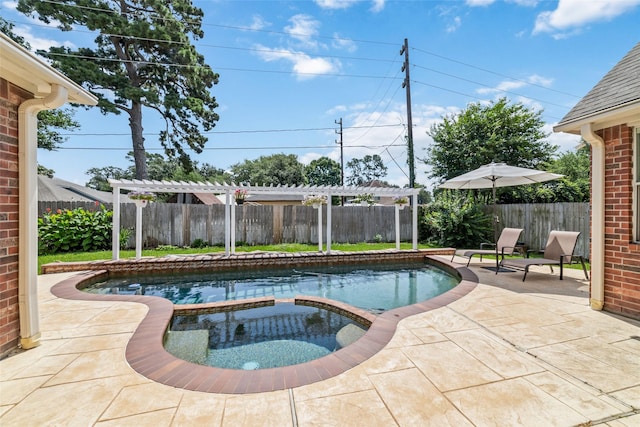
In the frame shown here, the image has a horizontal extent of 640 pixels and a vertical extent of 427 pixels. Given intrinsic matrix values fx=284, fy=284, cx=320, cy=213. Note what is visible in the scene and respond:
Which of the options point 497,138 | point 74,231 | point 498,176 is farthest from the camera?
point 497,138

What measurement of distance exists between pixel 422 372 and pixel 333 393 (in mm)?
787

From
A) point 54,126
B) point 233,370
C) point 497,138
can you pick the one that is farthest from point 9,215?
point 54,126

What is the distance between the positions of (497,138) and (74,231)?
1711 cm

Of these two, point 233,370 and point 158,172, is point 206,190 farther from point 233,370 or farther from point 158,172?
point 158,172

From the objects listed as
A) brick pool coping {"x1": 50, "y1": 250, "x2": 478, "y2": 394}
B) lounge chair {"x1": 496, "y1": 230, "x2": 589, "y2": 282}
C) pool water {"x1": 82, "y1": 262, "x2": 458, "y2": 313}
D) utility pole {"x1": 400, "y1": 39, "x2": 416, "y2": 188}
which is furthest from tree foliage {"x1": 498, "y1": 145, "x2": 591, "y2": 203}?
brick pool coping {"x1": 50, "y1": 250, "x2": 478, "y2": 394}

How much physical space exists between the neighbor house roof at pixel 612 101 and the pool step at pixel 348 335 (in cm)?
384

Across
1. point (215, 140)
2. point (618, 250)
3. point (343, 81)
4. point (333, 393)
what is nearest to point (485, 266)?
point (618, 250)

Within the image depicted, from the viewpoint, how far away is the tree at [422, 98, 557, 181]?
13274 mm

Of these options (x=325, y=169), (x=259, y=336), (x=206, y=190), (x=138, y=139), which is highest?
(x=325, y=169)

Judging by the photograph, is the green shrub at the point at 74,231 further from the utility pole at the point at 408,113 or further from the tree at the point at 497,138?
the tree at the point at 497,138

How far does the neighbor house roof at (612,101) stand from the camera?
3203mm

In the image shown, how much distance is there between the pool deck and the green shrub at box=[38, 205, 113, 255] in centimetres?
701

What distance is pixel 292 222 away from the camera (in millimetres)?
11625

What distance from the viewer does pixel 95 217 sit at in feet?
30.7
